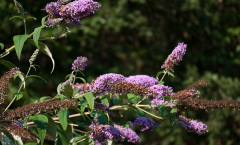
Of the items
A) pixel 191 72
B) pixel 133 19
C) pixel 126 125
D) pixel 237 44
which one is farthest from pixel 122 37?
pixel 126 125

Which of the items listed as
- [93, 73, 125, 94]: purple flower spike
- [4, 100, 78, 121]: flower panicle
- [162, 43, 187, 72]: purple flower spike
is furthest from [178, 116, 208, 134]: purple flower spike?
[4, 100, 78, 121]: flower panicle

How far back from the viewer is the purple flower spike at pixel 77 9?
3.92 ft

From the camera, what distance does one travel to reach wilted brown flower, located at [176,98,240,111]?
47.6 inches

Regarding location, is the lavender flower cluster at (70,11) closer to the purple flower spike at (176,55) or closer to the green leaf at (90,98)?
the green leaf at (90,98)

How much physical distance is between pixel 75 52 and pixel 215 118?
186 cm

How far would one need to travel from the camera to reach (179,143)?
15.8 feet

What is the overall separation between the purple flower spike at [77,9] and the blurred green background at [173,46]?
2.93 metres

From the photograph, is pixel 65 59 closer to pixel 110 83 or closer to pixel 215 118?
pixel 215 118

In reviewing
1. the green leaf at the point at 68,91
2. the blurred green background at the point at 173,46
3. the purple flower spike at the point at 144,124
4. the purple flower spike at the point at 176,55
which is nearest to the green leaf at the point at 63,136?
the green leaf at the point at 68,91

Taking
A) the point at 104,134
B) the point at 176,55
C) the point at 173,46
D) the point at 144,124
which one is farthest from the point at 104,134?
the point at 173,46

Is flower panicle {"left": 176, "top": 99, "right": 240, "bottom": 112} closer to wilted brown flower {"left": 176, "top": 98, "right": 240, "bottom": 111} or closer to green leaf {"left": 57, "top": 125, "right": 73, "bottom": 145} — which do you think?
wilted brown flower {"left": 176, "top": 98, "right": 240, "bottom": 111}

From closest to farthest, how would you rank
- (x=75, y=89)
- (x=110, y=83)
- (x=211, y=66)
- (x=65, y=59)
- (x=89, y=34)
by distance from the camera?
(x=110, y=83)
(x=75, y=89)
(x=65, y=59)
(x=89, y=34)
(x=211, y=66)

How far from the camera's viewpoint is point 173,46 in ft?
16.2

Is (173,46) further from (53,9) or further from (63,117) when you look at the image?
(63,117)
